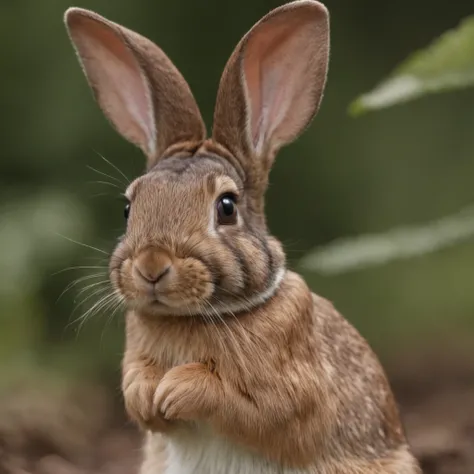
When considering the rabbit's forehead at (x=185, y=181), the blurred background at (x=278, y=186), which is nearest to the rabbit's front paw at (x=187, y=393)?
the rabbit's forehead at (x=185, y=181)

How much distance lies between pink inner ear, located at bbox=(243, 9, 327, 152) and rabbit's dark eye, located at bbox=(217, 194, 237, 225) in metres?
0.30

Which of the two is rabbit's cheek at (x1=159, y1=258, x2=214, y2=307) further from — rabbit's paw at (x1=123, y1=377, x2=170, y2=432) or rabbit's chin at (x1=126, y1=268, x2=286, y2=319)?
rabbit's paw at (x1=123, y1=377, x2=170, y2=432)

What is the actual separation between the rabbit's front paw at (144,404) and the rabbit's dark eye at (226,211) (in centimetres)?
44

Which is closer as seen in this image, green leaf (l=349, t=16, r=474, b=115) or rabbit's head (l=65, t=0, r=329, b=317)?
rabbit's head (l=65, t=0, r=329, b=317)

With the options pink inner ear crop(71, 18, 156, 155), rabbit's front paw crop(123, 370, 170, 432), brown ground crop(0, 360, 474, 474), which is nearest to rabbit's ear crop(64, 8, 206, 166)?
pink inner ear crop(71, 18, 156, 155)

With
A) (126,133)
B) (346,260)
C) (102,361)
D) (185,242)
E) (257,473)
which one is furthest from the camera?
(102,361)

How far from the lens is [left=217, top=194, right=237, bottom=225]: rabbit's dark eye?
2924 millimetres

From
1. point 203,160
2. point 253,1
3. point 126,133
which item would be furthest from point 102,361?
point 203,160

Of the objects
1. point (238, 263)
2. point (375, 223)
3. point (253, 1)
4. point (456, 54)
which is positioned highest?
point (253, 1)

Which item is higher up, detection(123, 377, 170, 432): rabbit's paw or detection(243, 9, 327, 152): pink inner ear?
detection(243, 9, 327, 152): pink inner ear

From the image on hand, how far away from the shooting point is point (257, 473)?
3.03 m

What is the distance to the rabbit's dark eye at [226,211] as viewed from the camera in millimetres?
2924

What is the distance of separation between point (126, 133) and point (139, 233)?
0.69 m

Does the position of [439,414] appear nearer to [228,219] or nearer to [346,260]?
[346,260]
